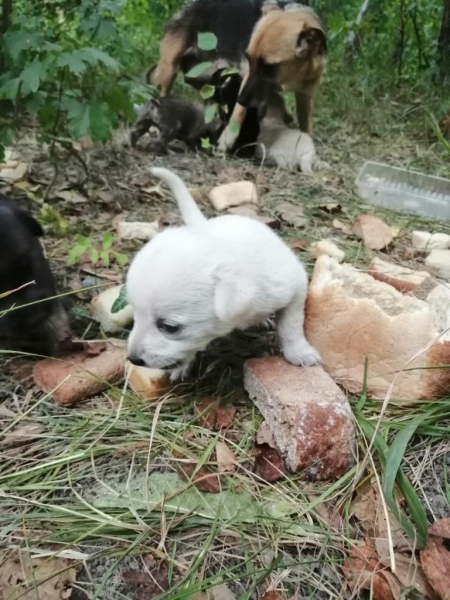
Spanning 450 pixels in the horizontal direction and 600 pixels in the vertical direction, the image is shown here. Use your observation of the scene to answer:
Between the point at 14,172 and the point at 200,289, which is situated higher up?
the point at 200,289

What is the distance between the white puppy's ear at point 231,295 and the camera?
5.97 feet

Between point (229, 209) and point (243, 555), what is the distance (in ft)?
7.56

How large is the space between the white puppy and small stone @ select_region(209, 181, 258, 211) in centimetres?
151

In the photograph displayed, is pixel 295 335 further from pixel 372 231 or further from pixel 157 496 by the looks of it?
pixel 372 231

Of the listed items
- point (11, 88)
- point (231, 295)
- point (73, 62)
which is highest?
point (73, 62)

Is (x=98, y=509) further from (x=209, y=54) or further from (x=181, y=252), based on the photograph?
(x=209, y=54)

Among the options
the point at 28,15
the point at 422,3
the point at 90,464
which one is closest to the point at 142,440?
the point at 90,464

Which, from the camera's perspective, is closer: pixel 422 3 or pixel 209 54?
pixel 209 54

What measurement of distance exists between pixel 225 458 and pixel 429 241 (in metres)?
1.95

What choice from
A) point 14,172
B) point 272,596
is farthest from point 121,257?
point 272,596

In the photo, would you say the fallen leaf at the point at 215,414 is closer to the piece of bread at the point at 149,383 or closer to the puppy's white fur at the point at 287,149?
the piece of bread at the point at 149,383

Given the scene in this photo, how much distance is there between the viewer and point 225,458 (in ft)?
6.31

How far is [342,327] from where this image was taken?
2166 mm

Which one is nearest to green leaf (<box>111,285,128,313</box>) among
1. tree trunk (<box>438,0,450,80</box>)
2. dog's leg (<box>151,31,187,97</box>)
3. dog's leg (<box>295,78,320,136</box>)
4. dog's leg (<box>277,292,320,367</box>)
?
dog's leg (<box>277,292,320,367</box>)
